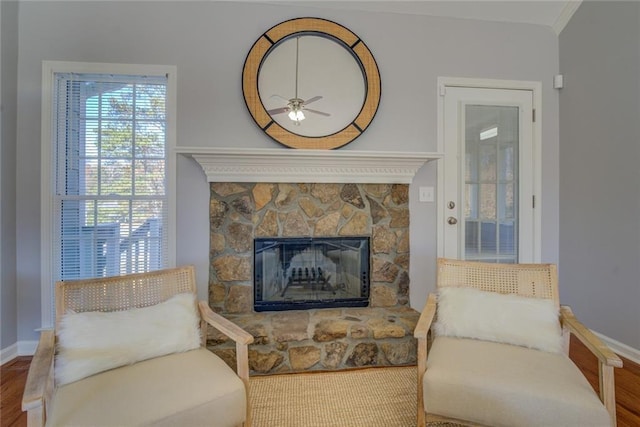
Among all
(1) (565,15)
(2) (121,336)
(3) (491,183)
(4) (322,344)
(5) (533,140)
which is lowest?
(4) (322,344)

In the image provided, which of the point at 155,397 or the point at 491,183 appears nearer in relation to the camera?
the point at 155,397

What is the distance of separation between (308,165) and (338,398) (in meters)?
1.63

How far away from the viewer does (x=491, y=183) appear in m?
2.78

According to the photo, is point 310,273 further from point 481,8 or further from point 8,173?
point 481,8

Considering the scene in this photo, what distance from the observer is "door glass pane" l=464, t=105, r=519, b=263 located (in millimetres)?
2756

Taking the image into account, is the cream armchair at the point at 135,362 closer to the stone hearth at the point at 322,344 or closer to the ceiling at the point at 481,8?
the stone hearth at the point at 322,344

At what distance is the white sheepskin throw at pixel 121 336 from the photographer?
4.23 ft

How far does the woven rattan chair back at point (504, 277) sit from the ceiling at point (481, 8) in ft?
7.13

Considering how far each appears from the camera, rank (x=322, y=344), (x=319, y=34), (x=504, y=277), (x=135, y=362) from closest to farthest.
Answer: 1. (x=135, y=362)
2. (x=504, y=277)
3. (x=322, y=344)
4. (x=319, y=34)

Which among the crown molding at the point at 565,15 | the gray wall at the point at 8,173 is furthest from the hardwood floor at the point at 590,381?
the crown molding at the point at 565,15

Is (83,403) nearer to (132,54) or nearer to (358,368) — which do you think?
(358,368)

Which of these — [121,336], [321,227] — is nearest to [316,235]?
[321,227]

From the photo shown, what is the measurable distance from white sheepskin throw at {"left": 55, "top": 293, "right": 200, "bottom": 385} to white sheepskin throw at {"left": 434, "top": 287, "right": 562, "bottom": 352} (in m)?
1.36

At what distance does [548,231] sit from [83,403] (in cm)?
347
